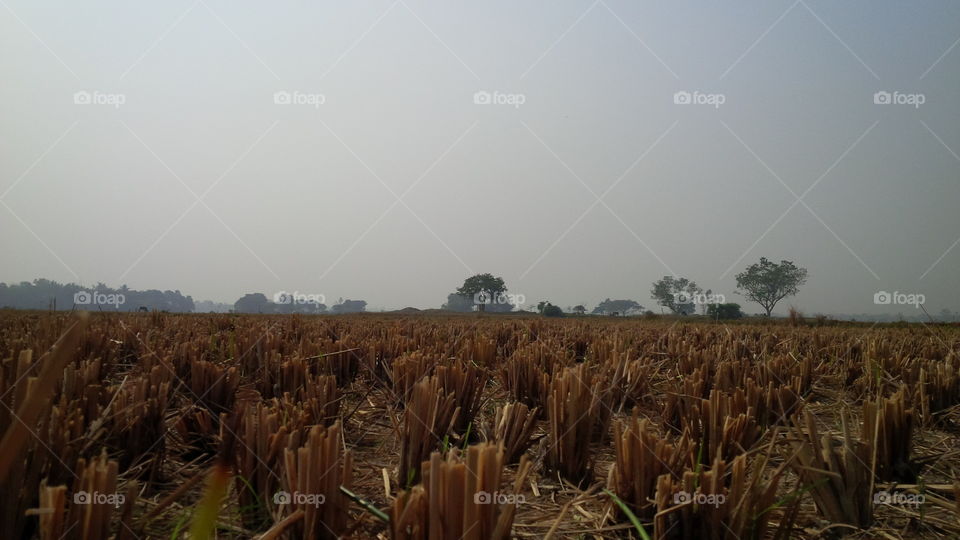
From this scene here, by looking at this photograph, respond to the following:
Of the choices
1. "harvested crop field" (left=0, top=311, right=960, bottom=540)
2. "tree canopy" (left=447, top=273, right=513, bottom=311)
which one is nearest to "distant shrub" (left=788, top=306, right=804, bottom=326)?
"harvested crop field" (left=0, top=311, right=960, bottom=540)

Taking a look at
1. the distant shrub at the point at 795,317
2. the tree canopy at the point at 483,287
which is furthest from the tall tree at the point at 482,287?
the distant shrub at the point at 795,317

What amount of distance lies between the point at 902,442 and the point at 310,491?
6.76ft

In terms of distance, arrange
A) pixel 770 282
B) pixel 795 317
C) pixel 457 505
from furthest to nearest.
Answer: pixel 770 282 → pixel 795 317 → pixel 457 505

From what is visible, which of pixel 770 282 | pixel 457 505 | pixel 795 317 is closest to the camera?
pixel 457 505

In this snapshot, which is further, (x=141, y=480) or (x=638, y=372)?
(x=638, y=372)

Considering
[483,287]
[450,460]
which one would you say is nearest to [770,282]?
[483,287]

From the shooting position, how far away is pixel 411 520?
108 centimetres

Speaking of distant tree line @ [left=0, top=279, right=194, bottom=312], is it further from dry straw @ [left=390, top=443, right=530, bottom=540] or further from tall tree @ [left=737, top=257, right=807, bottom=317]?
tall tree @ [left=737, top=257, right=807, bottom=317]

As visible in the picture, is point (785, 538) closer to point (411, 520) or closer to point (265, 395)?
point (411, 520)

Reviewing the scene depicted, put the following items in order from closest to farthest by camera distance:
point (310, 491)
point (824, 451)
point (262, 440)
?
point (310, 491) → point (262, 440) → point (824, 451)

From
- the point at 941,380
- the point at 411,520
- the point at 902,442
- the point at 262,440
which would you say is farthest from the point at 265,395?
the point at 941,380

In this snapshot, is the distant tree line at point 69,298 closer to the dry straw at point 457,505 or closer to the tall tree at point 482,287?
the dry straw at point 457,505

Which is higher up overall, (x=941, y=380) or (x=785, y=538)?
(x=941, y=380)

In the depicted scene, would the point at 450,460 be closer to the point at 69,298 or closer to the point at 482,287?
the point at 69,298
